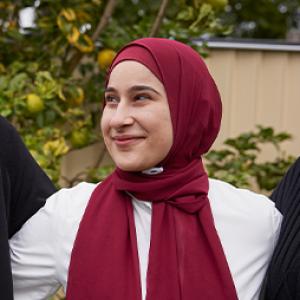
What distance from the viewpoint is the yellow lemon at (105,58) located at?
9.24 feet

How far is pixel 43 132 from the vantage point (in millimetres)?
2617

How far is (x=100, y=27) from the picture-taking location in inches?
115

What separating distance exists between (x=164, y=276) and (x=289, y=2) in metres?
5.01

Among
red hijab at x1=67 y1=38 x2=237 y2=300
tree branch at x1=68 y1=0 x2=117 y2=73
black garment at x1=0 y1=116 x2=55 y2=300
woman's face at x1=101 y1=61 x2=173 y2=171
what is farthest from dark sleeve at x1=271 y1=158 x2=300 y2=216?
tree branch at x1=68 y1=0 x2=117 y2=73

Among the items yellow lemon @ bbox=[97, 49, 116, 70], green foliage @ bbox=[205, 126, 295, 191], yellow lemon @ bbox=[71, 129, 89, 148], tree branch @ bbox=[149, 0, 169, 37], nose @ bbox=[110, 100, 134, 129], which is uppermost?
tree branch @ bbox=[149, 0, 169, 37]

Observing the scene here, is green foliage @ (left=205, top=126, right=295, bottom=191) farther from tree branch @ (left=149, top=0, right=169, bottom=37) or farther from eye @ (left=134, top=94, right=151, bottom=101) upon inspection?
eye @ (left=134, top=94, right=151, bottom=101)

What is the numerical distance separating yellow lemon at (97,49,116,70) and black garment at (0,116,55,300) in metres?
1.14

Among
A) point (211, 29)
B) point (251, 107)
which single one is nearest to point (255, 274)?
point (211, 29)

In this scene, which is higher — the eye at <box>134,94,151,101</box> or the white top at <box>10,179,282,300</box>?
the eye at <box>134,94,151,101</box>

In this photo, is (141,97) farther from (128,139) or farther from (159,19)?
(159,19)

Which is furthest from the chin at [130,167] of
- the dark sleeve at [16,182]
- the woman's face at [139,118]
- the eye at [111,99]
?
the dark sleeve at [16,182]

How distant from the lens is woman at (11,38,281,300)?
1571mm

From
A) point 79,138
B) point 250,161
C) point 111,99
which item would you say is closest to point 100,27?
point 79,138

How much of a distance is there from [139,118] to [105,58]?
131cm
